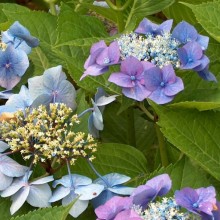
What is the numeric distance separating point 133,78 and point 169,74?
0.23ft

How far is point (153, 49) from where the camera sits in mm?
1457

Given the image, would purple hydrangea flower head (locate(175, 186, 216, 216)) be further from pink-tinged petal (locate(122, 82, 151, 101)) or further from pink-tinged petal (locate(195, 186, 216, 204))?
pink-tinged petal (locate(122, 82, 151, 101))

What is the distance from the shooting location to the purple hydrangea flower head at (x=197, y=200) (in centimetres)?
120

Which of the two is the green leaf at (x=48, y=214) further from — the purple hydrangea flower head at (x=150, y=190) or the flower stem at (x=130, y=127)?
the flower stem at (x=130, y=127)

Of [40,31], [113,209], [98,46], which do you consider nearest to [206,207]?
[113,209]

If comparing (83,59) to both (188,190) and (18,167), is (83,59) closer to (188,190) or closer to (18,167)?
(18,167)

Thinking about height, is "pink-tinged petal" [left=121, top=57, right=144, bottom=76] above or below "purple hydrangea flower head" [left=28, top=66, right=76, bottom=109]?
above

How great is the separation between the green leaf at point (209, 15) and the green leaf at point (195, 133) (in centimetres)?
21

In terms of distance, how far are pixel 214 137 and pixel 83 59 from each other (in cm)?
38

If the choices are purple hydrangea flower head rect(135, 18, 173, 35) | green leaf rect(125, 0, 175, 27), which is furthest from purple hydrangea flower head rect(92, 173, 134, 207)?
green leaf rect(125, 0, 175, 27)

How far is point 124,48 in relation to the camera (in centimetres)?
149

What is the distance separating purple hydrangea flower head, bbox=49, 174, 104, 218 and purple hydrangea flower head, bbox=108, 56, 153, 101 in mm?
191

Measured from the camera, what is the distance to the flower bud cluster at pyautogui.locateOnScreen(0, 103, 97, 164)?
135cm

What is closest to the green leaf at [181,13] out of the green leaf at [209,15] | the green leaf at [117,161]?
the green leaf at [209,15]
